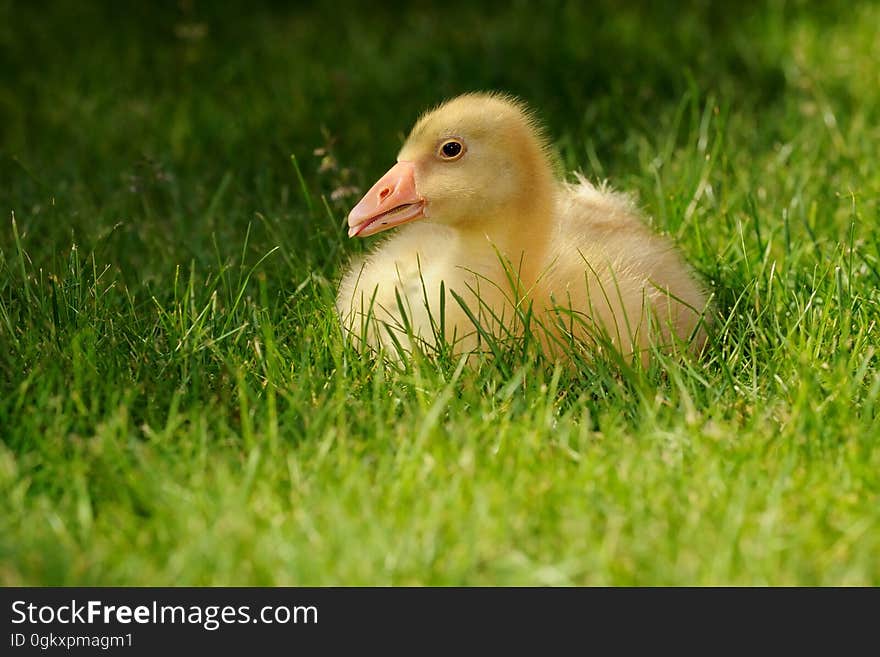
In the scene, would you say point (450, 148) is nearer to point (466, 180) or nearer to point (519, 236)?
point (466, 180)

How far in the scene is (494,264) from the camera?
11.0 feet

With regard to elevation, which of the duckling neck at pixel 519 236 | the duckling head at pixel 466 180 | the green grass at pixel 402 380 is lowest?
the green grass at pixel 402 380

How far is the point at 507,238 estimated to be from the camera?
3383mm

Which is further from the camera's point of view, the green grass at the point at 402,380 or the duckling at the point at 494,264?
the duckling at the point at 494,264

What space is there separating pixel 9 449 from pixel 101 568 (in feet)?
1.81

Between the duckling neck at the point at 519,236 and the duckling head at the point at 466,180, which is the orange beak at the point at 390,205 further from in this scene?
the duckling neck at the point at 519,236

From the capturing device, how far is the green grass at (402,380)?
235 cm

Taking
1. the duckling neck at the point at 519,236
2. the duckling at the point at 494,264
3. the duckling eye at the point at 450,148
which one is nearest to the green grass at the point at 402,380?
the duckling at the point at 494,264

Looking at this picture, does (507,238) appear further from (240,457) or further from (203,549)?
(203,549)

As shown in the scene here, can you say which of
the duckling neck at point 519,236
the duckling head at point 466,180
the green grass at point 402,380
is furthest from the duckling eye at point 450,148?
the green grass at point 402,380

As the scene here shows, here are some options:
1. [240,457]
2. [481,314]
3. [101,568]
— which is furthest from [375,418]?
[101,568]

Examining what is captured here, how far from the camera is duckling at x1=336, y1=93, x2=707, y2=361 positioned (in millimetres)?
3287

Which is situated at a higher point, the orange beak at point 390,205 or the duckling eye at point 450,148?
the duckling eye at point 450,148

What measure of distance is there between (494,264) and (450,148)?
1.16 ft
